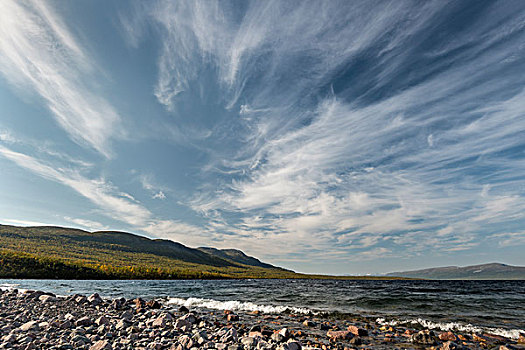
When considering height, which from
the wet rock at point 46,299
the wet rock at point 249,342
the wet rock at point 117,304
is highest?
the wet rock at point 249,342

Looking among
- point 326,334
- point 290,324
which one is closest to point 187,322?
point 290,324

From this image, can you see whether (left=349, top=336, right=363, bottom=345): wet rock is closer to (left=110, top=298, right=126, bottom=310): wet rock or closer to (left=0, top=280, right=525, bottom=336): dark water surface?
(left=0, top=280, right=525, bottom=336): dark water surface

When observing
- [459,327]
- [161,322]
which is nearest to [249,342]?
[161,322]

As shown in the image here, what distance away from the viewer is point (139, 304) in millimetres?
20734

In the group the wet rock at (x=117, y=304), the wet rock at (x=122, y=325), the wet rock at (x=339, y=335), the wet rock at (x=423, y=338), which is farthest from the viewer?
the wet rock at (x=117, y=304)

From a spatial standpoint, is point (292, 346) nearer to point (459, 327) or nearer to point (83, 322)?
point (83, 322)

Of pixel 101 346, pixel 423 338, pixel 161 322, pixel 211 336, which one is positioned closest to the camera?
pixel 101 346

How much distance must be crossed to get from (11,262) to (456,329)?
11294 centimetres

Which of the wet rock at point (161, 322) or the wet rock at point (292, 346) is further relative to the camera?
the wet rock at point (161, 322)

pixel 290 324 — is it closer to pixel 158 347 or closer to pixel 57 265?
pixel 158 347

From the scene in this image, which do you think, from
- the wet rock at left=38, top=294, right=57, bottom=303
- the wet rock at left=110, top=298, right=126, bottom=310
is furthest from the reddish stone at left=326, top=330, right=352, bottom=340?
the wet rock at left=38, top=294, right=57, bottom=303

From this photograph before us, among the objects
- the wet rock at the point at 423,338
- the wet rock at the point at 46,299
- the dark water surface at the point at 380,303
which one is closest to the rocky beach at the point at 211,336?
the wet rock at the point at 423,338

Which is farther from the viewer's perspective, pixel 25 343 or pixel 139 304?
pixel 139 304

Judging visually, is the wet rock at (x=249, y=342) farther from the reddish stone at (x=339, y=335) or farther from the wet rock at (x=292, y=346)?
the reddish stone at (x=339, y=335)
